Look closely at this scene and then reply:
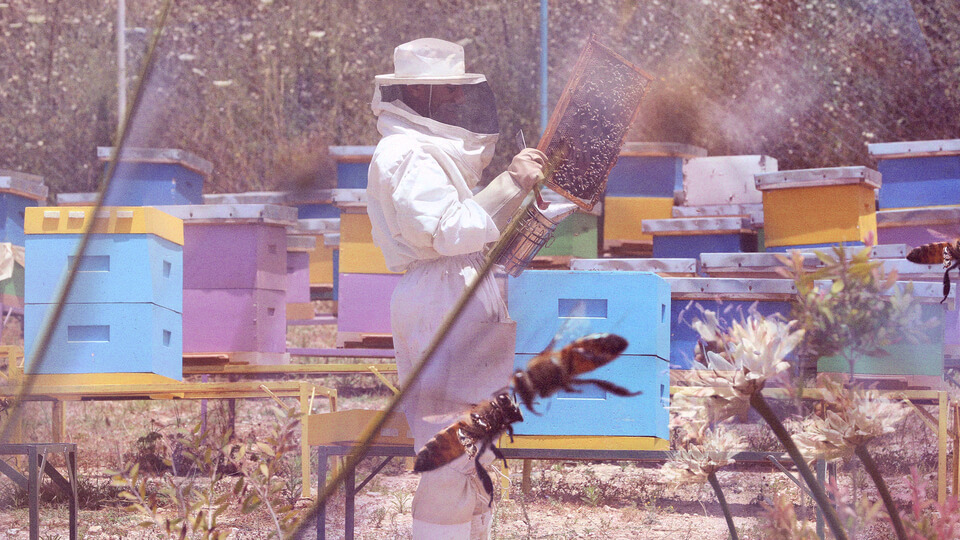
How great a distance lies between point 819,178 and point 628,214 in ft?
4.83

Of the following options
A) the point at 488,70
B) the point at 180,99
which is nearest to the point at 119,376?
the point at 488,70

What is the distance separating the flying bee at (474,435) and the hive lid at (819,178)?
11.7ft

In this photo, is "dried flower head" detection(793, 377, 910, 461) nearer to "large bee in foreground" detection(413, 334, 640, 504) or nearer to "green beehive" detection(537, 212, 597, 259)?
"large bee in foreground" detection(413, 334, 640, 504)

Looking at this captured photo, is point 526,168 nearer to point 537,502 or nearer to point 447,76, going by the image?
point 447,76

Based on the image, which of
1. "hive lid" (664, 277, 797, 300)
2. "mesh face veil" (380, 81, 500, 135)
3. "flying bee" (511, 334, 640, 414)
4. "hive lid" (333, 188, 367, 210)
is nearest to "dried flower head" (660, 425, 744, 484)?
"flying bee" (511, 334, 640, 414)

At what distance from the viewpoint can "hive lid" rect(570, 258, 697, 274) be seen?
12.8ft

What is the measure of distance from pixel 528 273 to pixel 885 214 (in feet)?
8.08

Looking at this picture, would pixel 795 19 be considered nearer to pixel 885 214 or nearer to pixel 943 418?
pixel 943 418

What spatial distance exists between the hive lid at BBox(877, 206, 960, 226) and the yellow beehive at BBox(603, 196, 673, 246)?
52.2 inches

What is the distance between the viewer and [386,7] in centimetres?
119

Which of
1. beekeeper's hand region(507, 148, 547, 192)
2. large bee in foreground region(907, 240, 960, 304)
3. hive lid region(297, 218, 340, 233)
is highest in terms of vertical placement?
hive lid region(297, 218, 340, 233)

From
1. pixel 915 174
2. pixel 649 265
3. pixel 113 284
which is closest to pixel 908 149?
pixel 915 174

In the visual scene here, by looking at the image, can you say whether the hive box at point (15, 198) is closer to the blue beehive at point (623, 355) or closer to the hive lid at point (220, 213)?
the hive lid at point (220, 213)

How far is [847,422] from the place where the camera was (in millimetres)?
630
